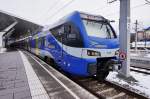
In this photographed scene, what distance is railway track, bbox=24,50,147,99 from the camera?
578 centimetres

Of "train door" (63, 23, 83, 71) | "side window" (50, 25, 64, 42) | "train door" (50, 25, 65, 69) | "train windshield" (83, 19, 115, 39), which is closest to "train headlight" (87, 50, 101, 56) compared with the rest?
"train door" (63, 23, 83, 71)

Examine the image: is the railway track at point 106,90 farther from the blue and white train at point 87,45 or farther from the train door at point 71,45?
the train door at point 71,45

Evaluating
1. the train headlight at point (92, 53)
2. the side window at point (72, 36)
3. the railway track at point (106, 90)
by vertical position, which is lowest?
the railway track at point (106, 90)

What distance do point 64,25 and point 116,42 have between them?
7.93 feet

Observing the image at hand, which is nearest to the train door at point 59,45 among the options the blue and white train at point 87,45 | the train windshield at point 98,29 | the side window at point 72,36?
the blue and white train at point 87,45

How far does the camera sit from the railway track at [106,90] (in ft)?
19.0

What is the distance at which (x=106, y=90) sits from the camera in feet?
21.1

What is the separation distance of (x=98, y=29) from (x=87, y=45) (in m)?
1.24

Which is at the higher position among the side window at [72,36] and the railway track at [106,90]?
the side window at [72,36]

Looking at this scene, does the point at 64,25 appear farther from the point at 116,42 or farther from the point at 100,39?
the point at 116,42

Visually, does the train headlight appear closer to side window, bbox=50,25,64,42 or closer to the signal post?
side window, bbox=50,25,64,42

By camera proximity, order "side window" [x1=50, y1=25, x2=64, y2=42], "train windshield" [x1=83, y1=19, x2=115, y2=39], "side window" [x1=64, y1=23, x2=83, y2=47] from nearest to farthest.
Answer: "side window" [x1=64, y1=23, x2=83, y2=47] < "train windshield" [x1=83, y1=19, x2=115, y2=39] < "side window" [x1=50, y1=25, x2=64, y2=42]

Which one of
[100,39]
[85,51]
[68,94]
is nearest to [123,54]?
[100,39]

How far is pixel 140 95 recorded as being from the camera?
5.69 meters
